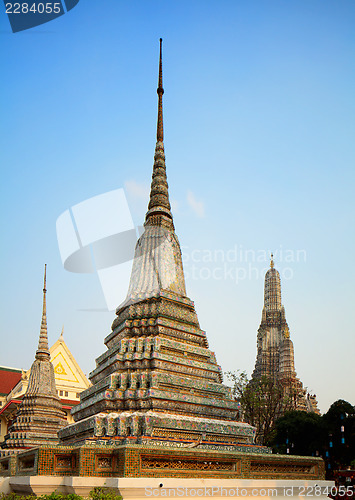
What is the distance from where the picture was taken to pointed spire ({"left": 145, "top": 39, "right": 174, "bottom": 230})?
60.0ft

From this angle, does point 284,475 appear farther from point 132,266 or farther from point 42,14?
point 42,14

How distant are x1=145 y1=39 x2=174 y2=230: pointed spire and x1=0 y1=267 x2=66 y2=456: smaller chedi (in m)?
11.7

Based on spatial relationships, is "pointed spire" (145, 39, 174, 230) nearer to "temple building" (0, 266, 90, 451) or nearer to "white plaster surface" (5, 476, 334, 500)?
"white plaster surface" (5, 476, 334, 500)

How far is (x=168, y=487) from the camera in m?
10.3

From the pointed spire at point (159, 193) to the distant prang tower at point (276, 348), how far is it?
144ft

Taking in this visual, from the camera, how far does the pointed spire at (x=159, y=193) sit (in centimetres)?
1830

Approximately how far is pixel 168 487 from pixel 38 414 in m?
16.2

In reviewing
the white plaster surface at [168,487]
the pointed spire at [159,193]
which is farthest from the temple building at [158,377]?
the white plaster surface at [168,487]

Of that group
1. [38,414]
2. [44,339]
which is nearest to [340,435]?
[38,414]

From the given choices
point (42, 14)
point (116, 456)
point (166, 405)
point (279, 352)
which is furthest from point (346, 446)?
point (279, 352)

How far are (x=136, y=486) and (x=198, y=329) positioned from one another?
21.7 ft

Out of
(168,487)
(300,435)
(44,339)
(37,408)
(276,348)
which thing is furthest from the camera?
(276,348)

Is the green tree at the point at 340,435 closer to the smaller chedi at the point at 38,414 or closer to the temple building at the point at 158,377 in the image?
the smaller chedi at the point at 38,414

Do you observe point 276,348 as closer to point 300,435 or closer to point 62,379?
point 300,435
